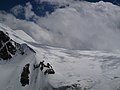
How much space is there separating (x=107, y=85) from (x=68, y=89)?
22.9 metres

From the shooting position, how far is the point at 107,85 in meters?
194

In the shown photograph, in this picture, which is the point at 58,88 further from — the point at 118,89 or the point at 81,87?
the point at 118,89

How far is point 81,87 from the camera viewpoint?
7776 inches

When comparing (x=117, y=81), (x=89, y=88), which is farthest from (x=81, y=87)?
(x=117, y=81)

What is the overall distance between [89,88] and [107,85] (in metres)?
10.6

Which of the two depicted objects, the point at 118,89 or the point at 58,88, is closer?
the point at 118,89

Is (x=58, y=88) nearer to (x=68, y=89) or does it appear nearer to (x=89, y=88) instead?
(x=68, y=89)

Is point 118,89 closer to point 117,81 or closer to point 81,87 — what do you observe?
point 117,81

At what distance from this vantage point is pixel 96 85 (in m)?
199


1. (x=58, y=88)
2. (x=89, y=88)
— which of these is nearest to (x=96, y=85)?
(x=89, y=88)

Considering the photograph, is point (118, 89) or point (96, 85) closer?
point (118, 89)

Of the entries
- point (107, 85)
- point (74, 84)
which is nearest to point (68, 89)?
point (74, 84)

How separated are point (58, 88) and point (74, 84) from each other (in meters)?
9.82

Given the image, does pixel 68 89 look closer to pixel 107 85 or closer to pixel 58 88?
pixel 58 88
